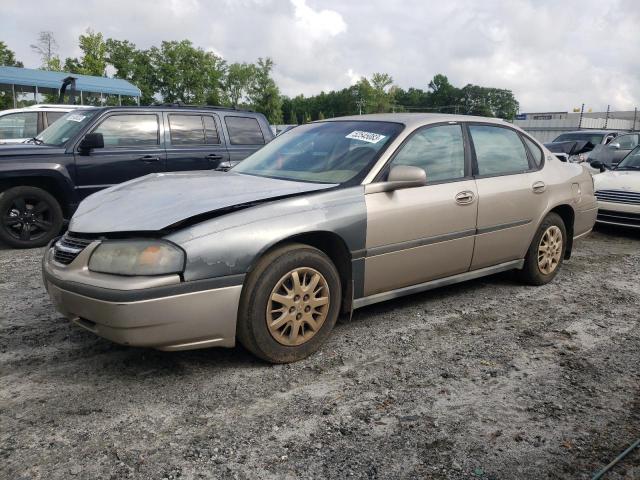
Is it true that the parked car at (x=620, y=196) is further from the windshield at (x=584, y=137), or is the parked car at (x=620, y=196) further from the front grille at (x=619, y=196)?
the windshield at (x=584, y=137)

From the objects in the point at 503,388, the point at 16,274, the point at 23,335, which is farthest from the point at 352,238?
the point at 16,274

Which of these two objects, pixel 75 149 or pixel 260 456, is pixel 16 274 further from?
pixel 260 456

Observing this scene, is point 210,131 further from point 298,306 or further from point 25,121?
point 298,306

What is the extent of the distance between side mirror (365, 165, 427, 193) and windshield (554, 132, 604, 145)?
44.1 feet

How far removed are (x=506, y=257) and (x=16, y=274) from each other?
180 inches

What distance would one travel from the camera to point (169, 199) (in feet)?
10.7

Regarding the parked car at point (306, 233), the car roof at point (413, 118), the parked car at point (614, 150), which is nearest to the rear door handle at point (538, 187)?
the parked car at point (306, 233)

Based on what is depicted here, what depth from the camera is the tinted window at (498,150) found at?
14.5ft

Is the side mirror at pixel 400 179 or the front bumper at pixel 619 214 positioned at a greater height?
the side mirror at pixel 400 179

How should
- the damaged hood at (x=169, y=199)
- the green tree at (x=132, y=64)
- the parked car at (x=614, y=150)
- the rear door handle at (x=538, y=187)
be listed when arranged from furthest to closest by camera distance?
the green tree at (x=132, y=64) → the parked car at (x=614, y=150) → the rear door handle at (x=538, y=187) → the damaged hood at (x=169, y=199)

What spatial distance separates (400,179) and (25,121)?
8.59m

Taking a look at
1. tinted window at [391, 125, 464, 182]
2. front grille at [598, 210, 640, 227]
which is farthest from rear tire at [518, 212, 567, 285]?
front grille at [598, 210, 640, 227]

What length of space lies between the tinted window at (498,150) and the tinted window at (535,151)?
11cm

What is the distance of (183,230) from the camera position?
287 cm
